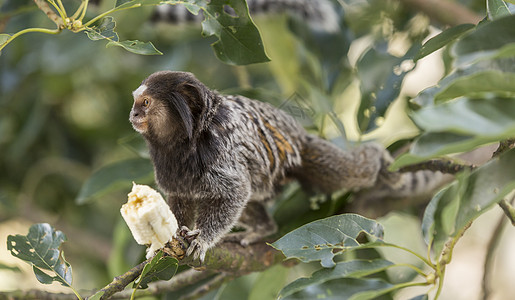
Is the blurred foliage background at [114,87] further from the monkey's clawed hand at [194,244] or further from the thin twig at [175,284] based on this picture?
the monkey's clawed hand at [194,244]

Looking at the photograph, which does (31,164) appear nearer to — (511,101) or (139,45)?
(139,45)

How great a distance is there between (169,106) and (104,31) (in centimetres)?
22

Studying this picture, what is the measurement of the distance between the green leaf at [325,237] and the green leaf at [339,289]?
0.07m

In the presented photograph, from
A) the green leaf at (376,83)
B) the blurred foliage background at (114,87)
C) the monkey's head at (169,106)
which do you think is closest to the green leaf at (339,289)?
the monkey's head at (169,106)

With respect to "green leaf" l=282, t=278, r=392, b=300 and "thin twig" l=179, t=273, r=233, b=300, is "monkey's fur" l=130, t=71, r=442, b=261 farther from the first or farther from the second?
"green leaf" l=282, t=278, r=392, b=300

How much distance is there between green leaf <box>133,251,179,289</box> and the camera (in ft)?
3.43

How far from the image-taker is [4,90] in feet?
8.14

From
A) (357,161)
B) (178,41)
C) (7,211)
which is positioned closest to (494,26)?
(357,161)

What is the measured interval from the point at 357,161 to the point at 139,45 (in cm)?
91

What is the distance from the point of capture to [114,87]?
2924 millimetres

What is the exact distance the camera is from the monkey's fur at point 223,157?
124 centimetres

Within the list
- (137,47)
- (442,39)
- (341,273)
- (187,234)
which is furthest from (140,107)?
(442,39)

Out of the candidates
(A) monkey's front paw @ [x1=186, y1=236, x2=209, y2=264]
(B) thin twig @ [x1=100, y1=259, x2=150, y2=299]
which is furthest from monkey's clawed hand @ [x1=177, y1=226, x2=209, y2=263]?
(B) thin twig @ [x1=100, y1=259, x2=150, y2=299]

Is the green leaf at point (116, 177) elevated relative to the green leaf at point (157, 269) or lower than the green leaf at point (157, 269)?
Result: lower
